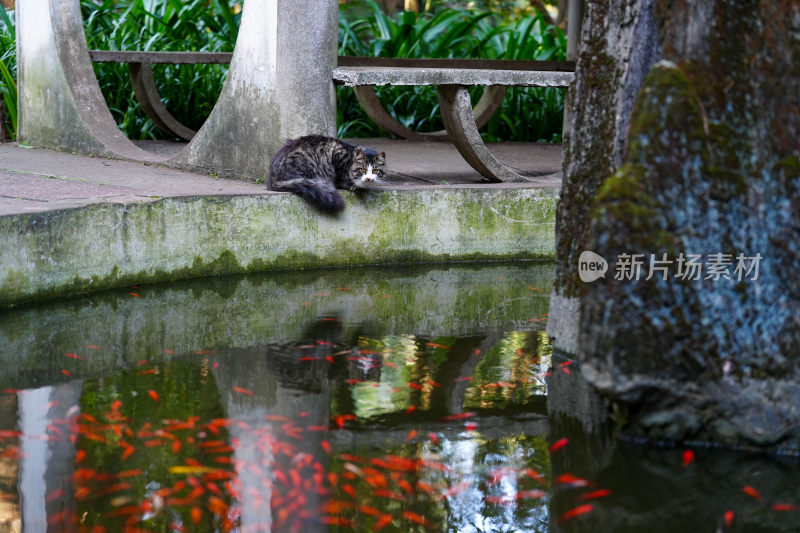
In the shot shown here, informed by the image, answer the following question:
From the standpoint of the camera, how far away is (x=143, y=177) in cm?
584

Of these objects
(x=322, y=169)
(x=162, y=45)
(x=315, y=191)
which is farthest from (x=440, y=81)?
(x=162, y=45)

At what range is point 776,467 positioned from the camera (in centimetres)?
292

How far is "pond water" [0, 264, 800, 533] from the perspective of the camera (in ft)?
8.50

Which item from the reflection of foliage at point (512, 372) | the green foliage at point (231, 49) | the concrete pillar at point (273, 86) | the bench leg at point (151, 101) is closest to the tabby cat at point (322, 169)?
the concrete pillar at point (273, 86)

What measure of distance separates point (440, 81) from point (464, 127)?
359mm

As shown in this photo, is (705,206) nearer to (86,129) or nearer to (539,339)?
(539,339)

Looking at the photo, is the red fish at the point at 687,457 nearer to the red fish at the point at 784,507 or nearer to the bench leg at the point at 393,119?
the red fish at the point at 784,507

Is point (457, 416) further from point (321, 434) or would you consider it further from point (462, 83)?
point (462, 83)

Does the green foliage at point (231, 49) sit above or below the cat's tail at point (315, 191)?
above

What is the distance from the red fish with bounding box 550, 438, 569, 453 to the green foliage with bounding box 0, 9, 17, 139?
19.3ft

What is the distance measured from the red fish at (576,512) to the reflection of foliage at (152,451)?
0.89 meters

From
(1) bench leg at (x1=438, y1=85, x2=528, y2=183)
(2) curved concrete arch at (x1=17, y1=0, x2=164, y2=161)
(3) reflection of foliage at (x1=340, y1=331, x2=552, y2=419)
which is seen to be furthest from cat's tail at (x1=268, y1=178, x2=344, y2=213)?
(2) curved concrete arch at (x1=17, y1=0, x2=164, y2=161)

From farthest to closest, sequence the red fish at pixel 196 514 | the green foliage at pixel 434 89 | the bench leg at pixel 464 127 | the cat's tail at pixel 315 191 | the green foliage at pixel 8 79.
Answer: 1. the green foliage at pixel 434 89
2. the green foliage at pixel 8 79
3. the bench leg at pixel 464 127
4. the cat's tail at pixel 315 191
5. the red fish at pixel 196 514

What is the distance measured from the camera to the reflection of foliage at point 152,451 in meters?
2.55
